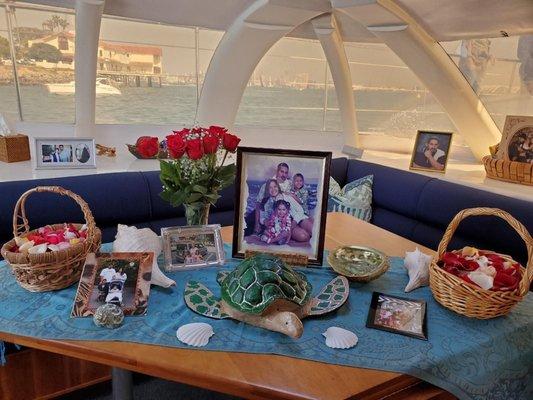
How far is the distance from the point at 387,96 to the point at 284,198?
3.52m

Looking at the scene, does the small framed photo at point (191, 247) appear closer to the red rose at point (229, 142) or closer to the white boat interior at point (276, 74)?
the red rose at point (229, 142)

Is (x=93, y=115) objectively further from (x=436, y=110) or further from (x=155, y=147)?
(x=436, y=110)

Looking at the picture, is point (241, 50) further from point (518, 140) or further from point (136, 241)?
point (136, 241)

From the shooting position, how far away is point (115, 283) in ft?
3.77

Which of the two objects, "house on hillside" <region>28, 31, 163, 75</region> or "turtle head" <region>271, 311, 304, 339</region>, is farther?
"house on hillside" <region>28, 31, 163, 75</region>

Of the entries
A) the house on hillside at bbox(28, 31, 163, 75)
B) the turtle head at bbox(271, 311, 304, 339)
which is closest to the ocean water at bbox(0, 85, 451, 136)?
the house on hillside at bbox(28, 31, 163, 75)

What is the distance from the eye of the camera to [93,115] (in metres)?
3.59

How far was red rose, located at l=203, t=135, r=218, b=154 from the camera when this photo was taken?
1.30 meters

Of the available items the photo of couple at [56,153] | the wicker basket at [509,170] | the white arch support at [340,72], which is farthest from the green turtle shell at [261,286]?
the white arch support at [340,72]

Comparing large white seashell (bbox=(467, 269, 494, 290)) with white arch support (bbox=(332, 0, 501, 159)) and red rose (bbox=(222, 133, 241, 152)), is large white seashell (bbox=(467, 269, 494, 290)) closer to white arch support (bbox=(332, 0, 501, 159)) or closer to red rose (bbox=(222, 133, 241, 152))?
red rose (bbox=(222, 133, 241, 152))

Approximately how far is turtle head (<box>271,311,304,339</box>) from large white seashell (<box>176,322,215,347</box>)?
17 centimetres

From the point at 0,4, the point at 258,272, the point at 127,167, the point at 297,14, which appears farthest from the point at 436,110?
the point at 0,4

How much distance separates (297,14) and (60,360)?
9.58 ft

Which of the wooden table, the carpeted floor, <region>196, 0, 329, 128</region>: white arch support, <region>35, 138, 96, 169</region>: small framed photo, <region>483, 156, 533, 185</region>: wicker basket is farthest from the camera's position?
<region>196, 0, 329, 128</region>: white arch support
